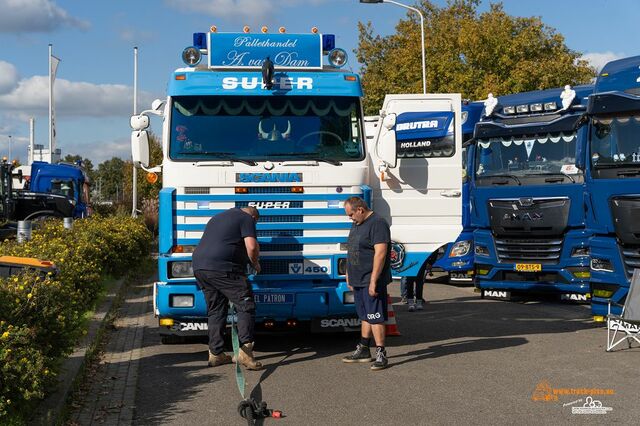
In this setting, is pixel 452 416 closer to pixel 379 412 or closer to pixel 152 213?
pixel 379 412

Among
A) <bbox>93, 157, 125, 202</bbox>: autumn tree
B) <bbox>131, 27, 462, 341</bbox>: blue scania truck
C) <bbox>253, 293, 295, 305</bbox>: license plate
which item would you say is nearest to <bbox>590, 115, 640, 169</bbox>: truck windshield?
<bbox>131, 27, 462, 341</bbox>: blue scania truck

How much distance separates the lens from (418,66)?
38.7m

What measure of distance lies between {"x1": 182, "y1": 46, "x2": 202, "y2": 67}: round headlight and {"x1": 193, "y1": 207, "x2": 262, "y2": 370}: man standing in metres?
2.16

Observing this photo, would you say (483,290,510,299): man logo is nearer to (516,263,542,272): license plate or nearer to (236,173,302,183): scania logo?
(516,263,542,272): license plate

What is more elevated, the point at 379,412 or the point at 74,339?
the point at 74,339

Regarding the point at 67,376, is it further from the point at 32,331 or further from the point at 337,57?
the point at 337,57

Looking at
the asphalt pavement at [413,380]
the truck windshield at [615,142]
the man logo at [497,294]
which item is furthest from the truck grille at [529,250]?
the truck windshield at [615,142]

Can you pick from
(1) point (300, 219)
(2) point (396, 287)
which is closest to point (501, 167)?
(2) point (396, 287)

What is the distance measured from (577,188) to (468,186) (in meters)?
2.54

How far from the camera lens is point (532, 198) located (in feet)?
50.1

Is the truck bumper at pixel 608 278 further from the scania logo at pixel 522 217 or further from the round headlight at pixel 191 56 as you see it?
the round headlight at pixel 191 56

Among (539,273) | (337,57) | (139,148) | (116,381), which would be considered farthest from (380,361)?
(539,273)

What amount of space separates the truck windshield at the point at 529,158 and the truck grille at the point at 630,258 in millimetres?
3437

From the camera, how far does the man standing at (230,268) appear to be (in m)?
9.48
